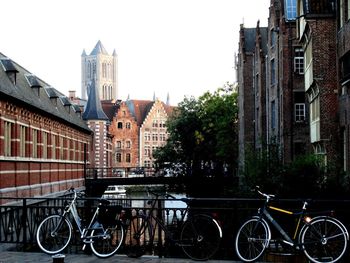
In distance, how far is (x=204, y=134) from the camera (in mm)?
71062

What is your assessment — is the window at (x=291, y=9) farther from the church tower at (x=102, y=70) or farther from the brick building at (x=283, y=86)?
the church tower at (x=102, y=70)

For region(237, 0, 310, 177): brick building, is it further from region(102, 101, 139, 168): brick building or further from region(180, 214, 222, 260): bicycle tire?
region(102, 101, 139, 168): brick building

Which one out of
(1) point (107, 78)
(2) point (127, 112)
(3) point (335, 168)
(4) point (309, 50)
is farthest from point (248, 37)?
(1) point (107, 78)

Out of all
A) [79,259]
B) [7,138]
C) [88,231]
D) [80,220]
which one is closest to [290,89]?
[7,138]

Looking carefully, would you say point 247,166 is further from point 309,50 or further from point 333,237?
point 333,237

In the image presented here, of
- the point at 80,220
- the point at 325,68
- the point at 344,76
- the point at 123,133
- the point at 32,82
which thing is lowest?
the point at 80,220

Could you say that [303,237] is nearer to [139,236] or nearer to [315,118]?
[139,236]

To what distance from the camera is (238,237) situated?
32.2 ft

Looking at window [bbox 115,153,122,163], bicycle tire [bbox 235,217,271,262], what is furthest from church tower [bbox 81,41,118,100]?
bicycle tire [bbox 235,217,271,262]

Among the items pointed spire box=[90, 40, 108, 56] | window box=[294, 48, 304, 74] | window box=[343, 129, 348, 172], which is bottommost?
window box=[343, 129, 348, 172]

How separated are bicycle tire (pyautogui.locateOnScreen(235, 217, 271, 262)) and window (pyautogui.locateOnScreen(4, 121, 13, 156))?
1870cm

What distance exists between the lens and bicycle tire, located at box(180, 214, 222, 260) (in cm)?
1012

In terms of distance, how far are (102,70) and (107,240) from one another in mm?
183383

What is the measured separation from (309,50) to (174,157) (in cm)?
4581
